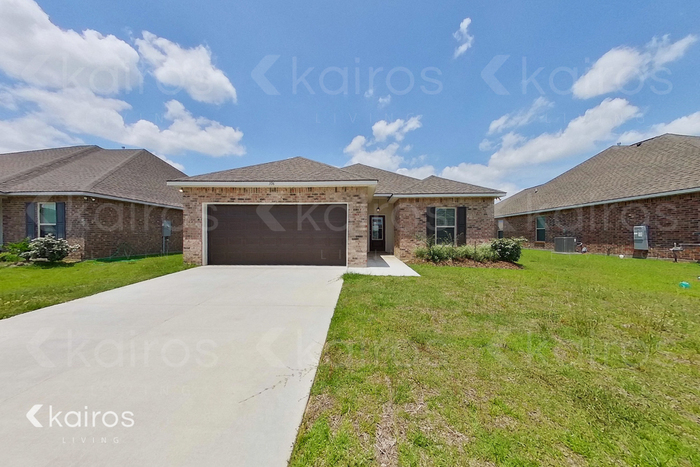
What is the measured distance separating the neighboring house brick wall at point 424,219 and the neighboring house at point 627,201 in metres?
7.07

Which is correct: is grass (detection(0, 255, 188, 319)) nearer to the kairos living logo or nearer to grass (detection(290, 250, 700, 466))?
the kairos living logo

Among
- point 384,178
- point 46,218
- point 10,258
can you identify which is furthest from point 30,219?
point 384,178

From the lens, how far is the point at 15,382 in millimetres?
2279

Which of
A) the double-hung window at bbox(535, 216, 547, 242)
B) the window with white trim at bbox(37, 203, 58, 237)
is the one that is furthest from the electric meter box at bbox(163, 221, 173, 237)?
the double-hung window at bbox(535, 216, 547, 242)

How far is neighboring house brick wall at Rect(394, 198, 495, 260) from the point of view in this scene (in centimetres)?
1046

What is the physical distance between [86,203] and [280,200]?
818 cm

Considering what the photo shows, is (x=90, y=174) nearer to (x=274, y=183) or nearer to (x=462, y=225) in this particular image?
(x=274, y=183)

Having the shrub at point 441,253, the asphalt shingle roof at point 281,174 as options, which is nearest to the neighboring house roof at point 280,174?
the asphalt shingle roof at point 281,174

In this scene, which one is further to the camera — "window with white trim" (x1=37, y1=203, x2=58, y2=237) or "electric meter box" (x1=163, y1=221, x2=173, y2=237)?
"electric meter box" (x1=163, y1=221, x2=173, y2=237)

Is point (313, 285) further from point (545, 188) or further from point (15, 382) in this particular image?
point (545, 188)

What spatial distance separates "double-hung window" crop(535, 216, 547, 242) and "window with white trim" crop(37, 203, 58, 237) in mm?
25679

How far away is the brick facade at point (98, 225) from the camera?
983cm

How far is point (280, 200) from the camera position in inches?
340

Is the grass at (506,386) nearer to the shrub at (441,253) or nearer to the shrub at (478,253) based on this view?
the shrub at (478,253)
